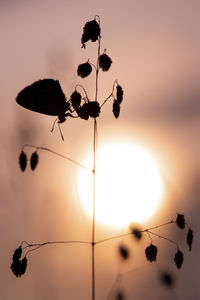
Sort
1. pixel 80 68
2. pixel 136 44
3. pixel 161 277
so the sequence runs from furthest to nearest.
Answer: pixel 136 44
pixel 161 277
pixel 80 68

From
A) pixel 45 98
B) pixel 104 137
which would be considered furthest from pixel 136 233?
pixel 45 98

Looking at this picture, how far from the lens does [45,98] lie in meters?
1.72

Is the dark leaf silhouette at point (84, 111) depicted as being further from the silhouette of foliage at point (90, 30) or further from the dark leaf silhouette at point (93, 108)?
the silhouette of foliage at point (90, 30)

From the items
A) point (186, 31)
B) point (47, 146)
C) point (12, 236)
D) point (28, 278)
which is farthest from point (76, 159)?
point (186, 31)

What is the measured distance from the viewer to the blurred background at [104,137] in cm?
195

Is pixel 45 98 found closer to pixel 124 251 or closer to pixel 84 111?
pixel 84 111

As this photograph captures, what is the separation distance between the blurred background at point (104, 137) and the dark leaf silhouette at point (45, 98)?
1.19 feet

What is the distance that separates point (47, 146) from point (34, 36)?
0.63 m

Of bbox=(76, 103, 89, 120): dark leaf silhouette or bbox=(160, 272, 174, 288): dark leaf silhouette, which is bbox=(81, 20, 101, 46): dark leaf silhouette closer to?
bbox=(76, 103, 89, 120): dark leaf silhouette

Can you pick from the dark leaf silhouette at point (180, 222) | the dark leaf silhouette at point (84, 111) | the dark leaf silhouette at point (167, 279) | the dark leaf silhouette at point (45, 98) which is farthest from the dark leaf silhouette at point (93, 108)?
the dark leaf silhouette at point (167, 279)

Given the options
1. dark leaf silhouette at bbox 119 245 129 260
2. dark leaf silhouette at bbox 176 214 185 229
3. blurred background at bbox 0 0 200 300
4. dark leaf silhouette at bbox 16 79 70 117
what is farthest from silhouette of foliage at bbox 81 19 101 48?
dark leaf silhouette at bbox 119 245 129 260

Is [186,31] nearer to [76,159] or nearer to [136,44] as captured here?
[136,44]

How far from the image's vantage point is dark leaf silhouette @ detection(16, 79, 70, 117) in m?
1.68

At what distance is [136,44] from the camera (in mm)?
2062
